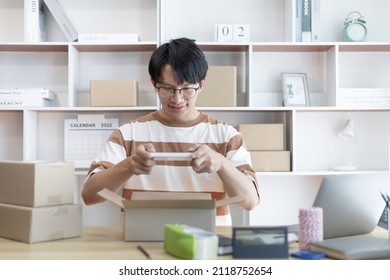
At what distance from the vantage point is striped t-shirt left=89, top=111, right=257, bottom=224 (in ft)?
6.37

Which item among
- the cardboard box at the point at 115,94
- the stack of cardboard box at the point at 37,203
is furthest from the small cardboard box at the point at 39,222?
the cardboard box at the point at 115,94

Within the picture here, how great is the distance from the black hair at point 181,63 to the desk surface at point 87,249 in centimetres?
58

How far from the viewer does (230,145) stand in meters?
1.98

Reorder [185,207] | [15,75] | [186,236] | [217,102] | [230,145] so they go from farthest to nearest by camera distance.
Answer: [15,75] → [217,102] → [230,145] → [185,207] → [186,236]

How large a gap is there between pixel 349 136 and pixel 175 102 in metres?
1.70

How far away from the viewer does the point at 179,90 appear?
1889 millimetres

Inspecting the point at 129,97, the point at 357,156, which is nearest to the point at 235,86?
the point at 129,97

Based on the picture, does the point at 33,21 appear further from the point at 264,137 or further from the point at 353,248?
the point at 353,248

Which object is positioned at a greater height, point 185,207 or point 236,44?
point 236,44

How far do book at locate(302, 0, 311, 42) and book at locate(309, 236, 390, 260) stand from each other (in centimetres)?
189

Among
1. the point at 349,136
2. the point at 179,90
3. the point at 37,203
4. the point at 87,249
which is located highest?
the point at 179,90

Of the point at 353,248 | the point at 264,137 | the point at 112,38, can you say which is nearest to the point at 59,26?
the point at 112,38
